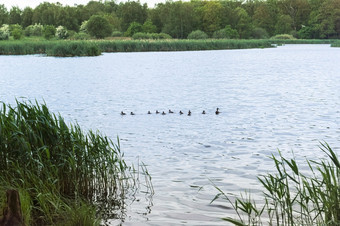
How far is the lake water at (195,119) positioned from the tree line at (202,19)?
224ft

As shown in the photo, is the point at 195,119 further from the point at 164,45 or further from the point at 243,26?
the point at 243,26

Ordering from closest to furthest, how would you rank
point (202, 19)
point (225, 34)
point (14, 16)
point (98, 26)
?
point (98, 26), point (225, 34), point (14, 16), point (202, 19)

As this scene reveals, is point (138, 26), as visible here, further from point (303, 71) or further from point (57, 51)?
point (303, 71)

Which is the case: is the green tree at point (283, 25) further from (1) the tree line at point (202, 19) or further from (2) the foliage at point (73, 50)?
(2) the foliage at point (73, 50)

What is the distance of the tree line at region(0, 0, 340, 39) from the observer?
359 feet

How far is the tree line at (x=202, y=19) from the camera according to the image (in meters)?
109

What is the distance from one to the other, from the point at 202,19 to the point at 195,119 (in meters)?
103

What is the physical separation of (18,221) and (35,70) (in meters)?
39.4

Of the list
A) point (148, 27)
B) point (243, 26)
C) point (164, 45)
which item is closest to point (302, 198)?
point (164, 45)

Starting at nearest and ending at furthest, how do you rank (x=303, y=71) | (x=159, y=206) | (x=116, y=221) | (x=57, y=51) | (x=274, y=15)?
1. (x=116, y=221)
2. (x=159, y=206)
3. (x=303, y=71)
4. (x=57, y=51)
5. (x=274, y=15)

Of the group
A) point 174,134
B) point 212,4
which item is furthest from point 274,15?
point 174,134

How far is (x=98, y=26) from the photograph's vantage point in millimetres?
90062

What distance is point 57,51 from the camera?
57875 mm

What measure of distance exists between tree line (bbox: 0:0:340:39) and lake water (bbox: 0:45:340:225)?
68.4m
